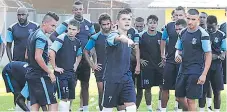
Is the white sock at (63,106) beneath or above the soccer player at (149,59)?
beneath

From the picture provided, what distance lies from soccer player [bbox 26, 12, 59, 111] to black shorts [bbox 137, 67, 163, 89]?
3.14 meters

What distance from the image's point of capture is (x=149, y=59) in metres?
11.5

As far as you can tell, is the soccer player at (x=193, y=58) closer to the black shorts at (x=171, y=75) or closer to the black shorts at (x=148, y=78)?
the black shorts at (x=171, y=75)

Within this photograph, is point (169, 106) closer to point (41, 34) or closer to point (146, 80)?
point (146, 80)

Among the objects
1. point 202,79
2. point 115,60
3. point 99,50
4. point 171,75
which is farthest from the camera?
point 171,75

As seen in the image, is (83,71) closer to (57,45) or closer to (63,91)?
(63,91)

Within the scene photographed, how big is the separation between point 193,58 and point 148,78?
2.48m

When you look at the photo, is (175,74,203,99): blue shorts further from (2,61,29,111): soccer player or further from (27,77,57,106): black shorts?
(2,61,29,111): soccer player

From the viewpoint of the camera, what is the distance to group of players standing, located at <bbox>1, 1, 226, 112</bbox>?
27.6 feet

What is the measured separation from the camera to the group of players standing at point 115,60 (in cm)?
842

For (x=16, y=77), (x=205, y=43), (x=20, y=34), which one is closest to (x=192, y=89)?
(x=205, y=43)

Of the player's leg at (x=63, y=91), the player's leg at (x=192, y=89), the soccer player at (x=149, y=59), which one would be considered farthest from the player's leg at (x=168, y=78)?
the player's leg at (x=63, y=91)

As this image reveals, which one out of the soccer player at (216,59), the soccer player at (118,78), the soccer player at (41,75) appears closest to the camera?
the soccer player at (118,78)

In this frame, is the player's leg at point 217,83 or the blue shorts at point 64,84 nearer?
the blue shorts at point 64,84
